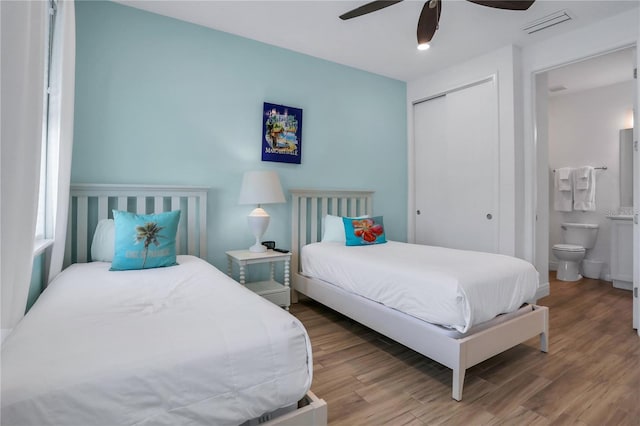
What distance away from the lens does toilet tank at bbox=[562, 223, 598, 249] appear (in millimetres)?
4363

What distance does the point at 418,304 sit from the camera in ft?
6.51

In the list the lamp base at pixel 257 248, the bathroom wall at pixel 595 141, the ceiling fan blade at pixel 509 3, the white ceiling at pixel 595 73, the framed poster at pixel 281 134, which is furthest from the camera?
the bathroom wall at pixel 595 141

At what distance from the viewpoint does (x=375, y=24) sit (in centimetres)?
287

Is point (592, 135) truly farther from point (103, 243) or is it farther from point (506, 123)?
point (103, 243)

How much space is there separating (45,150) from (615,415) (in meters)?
3.48

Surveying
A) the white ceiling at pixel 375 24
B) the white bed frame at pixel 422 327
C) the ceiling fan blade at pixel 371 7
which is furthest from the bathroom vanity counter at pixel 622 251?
the ceiling fan blade at pixel 371 7

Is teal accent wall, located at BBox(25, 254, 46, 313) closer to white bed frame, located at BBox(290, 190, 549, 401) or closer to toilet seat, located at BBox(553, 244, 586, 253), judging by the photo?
white bed frame, located at BBox(290, 190, 549, 401)

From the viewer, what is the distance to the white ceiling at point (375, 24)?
260 centimetres

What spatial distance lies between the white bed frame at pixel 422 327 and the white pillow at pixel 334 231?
0.22m

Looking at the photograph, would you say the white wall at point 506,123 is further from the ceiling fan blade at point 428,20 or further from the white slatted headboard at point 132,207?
the white slatted headboard at point 132,207

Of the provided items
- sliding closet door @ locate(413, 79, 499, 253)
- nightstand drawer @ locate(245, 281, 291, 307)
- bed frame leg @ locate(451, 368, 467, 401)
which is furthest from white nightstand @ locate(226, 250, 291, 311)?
sliding closet door @ locate(413, 79, 499, 253)

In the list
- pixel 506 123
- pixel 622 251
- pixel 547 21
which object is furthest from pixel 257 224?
pixel 622 251

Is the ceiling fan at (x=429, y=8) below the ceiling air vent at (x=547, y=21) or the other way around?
below

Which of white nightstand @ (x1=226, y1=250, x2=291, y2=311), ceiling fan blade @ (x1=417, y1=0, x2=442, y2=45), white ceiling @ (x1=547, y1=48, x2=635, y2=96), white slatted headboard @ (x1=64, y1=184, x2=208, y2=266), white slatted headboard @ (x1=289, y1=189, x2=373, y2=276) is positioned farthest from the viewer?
white ceiling @ (x1=547, y1=48, x2=635, y2=96)
